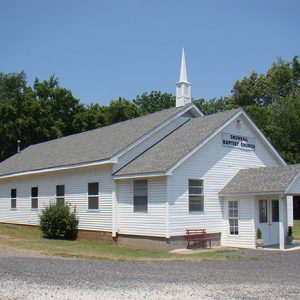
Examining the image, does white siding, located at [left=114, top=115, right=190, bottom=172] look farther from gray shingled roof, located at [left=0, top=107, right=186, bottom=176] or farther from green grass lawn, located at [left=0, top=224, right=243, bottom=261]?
green grass lawn, located at [left=0, top=224, right=243, bottom=261]

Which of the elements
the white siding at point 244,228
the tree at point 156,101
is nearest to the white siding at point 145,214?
the white siding at point 244,228

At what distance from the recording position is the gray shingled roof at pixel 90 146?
23266 millimetres

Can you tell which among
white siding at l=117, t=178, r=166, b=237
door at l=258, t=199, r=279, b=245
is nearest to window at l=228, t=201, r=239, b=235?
door at l=258, t=199, r=279, b=245

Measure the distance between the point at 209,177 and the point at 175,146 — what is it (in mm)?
2095

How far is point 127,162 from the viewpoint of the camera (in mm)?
21938

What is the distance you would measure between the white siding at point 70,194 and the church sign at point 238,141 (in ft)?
18.9

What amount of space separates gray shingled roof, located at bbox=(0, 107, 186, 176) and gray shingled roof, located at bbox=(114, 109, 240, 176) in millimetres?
1007

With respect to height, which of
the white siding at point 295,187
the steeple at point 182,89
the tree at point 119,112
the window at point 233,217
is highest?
the tree at point 119,112

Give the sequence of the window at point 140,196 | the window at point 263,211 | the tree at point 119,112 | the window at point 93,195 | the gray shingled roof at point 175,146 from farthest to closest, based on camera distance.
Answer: the tree at point 119,112, the window at point 93,195, the window at point 263,211, the window at point 140,196, the gray shingled roof at point 175,146

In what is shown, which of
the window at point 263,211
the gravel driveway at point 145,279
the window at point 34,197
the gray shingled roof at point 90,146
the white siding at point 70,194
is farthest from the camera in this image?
the window at point 34,197

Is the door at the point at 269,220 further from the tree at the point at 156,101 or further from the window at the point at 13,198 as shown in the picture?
the tree at the point at 156,101

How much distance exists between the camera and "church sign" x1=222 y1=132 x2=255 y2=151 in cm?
2252

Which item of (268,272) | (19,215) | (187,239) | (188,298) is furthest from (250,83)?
(188,298)

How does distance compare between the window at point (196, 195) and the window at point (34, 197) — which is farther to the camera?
the window at point (34, 197)
